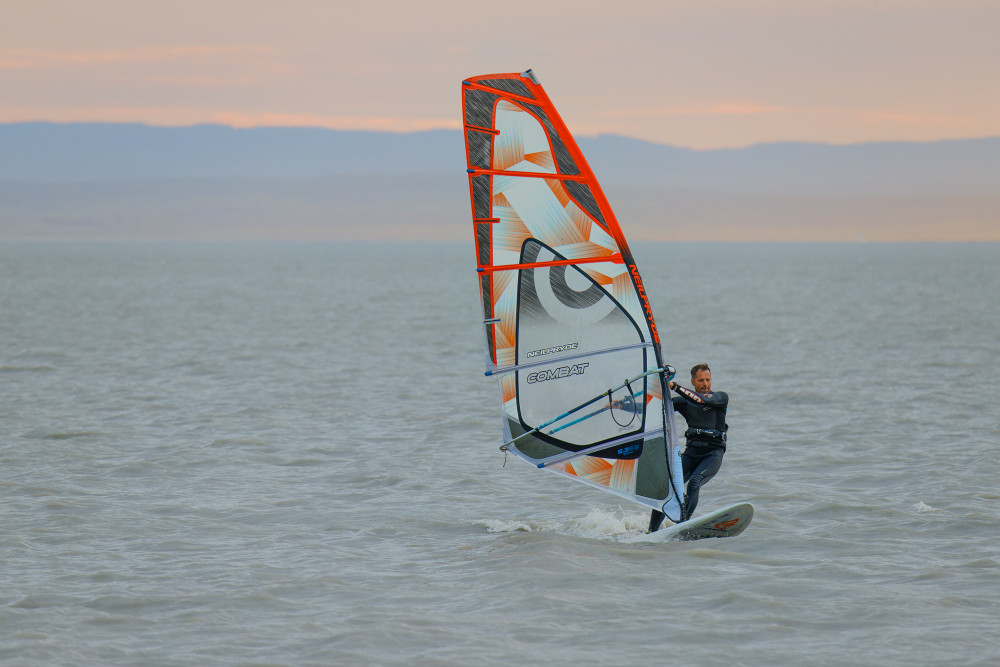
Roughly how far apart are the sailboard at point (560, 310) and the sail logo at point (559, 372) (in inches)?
0.4

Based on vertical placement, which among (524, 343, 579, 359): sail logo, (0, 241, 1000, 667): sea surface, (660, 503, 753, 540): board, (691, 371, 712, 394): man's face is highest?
(524, 343, 579, 359): sail logo

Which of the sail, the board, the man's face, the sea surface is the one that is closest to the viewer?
the sea surface

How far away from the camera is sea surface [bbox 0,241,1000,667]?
8.87 m

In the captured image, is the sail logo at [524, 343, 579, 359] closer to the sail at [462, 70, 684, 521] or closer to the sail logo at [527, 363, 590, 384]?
the sail at [462, 70, 684, 521]

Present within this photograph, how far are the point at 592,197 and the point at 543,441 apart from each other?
2.75m

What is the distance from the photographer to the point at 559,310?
11062mm

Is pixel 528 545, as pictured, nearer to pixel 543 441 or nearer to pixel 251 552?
pixel 543 441

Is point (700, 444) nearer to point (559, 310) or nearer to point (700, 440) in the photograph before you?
point (700, 440)

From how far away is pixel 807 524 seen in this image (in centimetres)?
1245

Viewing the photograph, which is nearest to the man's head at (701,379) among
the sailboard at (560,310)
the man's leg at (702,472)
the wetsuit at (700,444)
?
the wetsuit at (700,444)

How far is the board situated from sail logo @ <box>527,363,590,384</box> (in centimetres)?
193

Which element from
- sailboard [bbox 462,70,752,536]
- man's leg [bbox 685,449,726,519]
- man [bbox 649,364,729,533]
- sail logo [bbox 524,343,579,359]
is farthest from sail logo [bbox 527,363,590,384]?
man's leg [bbox 685,449,726,519]

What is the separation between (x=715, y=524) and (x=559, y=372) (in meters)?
2.29

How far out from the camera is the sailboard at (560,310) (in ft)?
34.3
